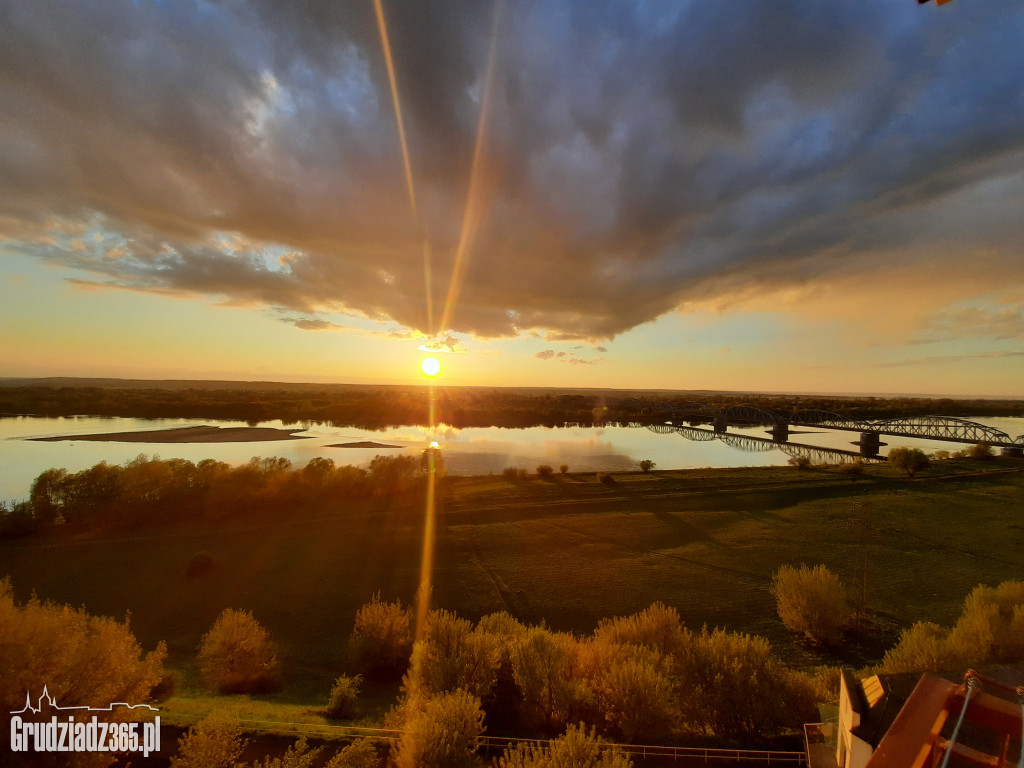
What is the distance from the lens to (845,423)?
97000mm

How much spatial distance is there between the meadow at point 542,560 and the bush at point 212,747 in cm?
411

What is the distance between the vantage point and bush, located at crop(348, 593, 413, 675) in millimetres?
16859

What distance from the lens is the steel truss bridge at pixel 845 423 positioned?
67.9m

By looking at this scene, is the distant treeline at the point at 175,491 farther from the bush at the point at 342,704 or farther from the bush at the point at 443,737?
the bush at the point at 443,737

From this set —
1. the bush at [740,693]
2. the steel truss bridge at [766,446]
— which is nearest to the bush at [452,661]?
the bush at [740,693]

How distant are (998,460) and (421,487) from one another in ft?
212

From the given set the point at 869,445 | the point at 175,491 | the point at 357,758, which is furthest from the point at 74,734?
the point at 869,445

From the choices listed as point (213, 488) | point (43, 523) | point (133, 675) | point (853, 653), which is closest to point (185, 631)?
point (133, 675)

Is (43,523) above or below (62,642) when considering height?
below

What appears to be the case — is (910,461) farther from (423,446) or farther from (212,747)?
(212,747)

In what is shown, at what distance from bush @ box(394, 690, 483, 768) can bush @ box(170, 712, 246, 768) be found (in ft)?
10.8

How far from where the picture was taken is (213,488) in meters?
36.0

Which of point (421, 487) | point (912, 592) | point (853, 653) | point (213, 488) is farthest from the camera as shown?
point (421, 487)

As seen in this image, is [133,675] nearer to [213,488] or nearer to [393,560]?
[393,560]
